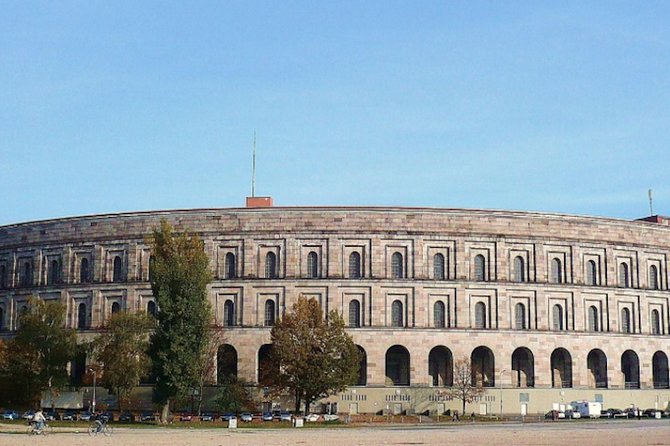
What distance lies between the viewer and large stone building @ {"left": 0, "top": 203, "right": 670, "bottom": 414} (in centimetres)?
10062

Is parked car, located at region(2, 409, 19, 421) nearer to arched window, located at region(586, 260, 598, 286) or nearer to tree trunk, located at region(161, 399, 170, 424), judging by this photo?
tree trunk, located at region(161, 399, 170, 424)

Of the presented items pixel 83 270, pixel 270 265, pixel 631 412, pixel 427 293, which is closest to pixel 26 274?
pixel 83 270

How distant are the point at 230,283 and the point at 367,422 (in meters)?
22.7

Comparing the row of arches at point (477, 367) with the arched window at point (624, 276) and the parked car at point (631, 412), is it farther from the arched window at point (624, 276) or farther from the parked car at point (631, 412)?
the arched window at point (624, 276)

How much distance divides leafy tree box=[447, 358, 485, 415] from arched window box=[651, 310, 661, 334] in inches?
830

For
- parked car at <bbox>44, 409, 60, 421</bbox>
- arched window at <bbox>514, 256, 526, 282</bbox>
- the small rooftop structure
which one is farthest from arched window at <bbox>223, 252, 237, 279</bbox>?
arched window at <bbox>514, 256, 526, 282</bbox>

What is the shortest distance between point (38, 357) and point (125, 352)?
8.29 metres

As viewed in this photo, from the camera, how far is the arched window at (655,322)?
109 meters

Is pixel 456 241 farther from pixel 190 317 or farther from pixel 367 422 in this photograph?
pixel 190 317

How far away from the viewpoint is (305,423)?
8300 cm

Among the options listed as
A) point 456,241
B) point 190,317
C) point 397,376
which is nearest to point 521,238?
point 456,241

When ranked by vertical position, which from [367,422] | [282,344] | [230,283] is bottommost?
[367,422]

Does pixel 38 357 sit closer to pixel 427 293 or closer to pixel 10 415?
pixel 10 415

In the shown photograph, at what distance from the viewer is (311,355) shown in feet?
290
